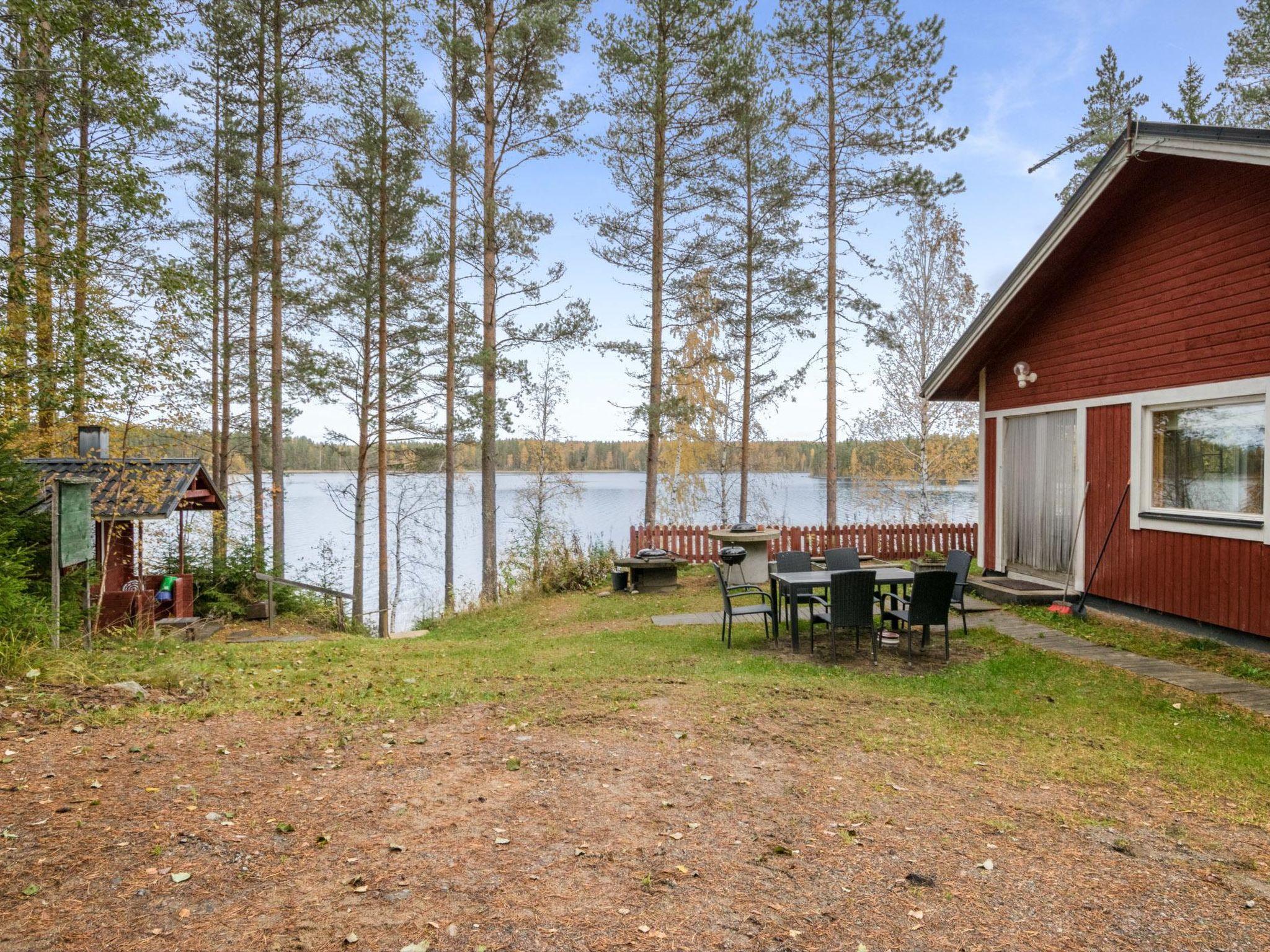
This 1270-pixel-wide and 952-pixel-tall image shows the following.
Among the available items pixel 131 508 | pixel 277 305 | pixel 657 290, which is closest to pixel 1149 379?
pixel 657 290

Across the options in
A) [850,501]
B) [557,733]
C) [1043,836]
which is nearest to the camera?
[1043,836]

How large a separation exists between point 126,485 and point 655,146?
10249 mm

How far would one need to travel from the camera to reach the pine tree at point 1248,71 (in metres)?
11.6

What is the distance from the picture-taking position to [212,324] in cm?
1365

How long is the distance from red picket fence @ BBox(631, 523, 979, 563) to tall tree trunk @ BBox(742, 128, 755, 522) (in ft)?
5.64

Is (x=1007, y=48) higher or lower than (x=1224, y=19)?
lower

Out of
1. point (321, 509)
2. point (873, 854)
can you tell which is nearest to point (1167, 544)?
point (873, 854)

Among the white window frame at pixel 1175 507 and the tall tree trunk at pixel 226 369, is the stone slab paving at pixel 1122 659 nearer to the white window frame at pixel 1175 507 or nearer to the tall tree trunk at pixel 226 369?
the white window frame at pixel 1175 507

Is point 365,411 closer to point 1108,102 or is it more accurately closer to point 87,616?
point 87,616

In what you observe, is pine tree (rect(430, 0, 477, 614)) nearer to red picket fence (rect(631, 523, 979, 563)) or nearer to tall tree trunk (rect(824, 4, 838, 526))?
red picket fence (rect(631, 523, 979, 563))

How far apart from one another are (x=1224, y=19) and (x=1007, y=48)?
520 cm

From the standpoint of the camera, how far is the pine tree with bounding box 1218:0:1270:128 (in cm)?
1163

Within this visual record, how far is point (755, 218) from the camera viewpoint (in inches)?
588

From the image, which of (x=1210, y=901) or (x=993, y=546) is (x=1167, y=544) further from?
(x=1210, y=901)
